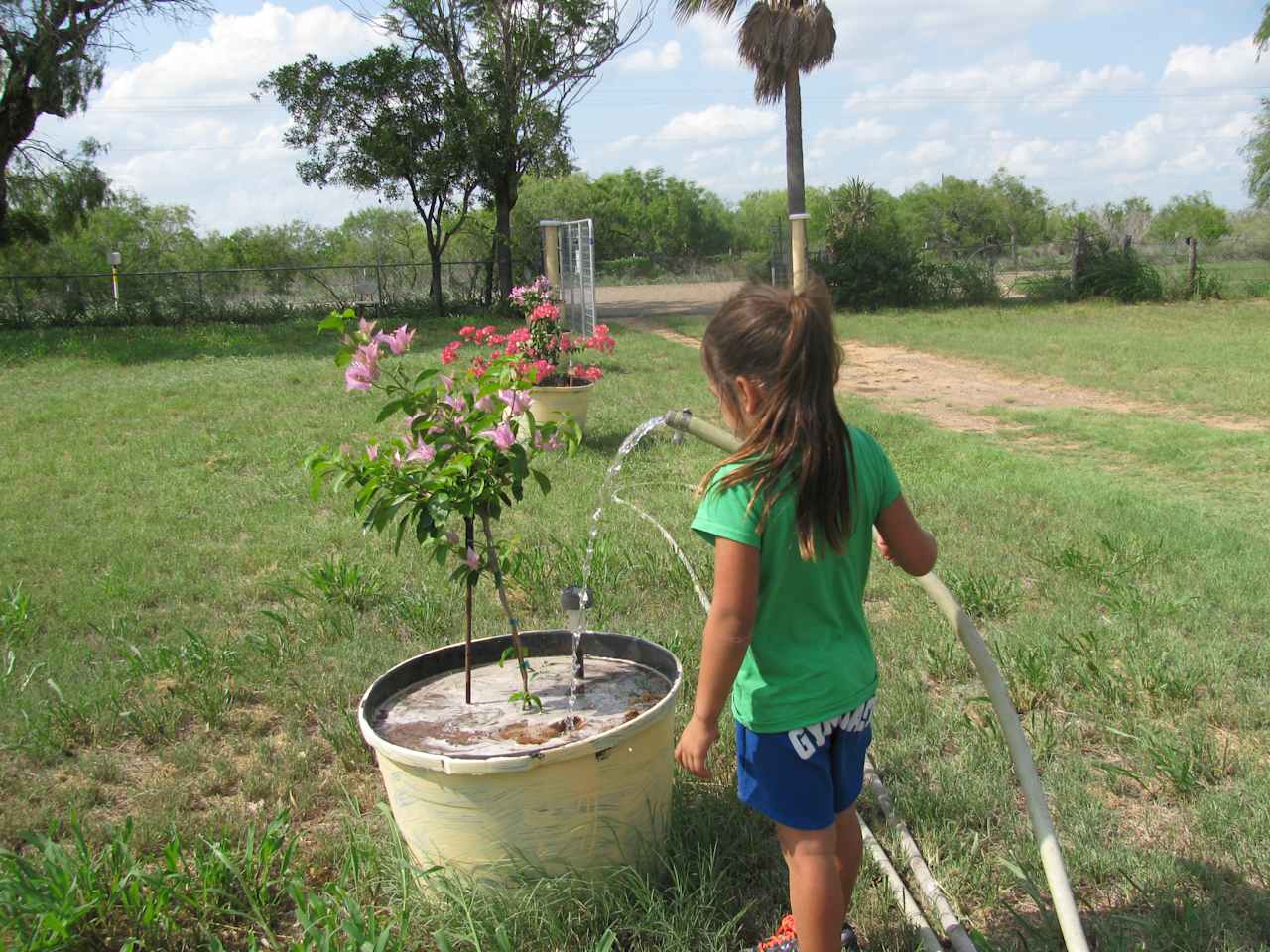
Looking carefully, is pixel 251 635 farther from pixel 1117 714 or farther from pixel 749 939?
pixel 1117 714

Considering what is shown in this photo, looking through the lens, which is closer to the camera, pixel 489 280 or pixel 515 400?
pixel 515 400

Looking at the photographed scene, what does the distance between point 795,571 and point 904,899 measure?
0.90 meters

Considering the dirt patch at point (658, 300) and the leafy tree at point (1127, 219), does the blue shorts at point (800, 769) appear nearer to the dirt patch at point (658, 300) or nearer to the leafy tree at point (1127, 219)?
the dirt patch at point (658, 300)

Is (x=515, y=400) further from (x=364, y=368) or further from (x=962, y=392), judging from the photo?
(x=962, y=392)

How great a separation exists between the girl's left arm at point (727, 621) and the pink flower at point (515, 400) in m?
0.89

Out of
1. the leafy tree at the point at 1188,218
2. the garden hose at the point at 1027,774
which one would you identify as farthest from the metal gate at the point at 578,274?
the leafy tree at the point at 1188,218

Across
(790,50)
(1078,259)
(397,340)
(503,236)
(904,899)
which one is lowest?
(904,899)

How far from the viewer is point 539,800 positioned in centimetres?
204

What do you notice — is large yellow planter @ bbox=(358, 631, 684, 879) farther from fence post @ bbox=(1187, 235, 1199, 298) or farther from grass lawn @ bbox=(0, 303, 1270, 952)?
fence post @ bbox=(1187, 235, 1199, 298)

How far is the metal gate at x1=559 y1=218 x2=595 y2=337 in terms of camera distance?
41.2 ft

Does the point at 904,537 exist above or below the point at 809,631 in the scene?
above

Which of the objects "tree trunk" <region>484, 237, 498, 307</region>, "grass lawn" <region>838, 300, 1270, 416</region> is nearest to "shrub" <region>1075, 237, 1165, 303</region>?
"grass lawn" <region>838, 300, 1270, 416</region>

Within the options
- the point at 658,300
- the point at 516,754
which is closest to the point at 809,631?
the point at 516,754

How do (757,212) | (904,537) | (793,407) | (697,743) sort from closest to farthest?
(793,407), (697,743), (904,537), (757,212)
